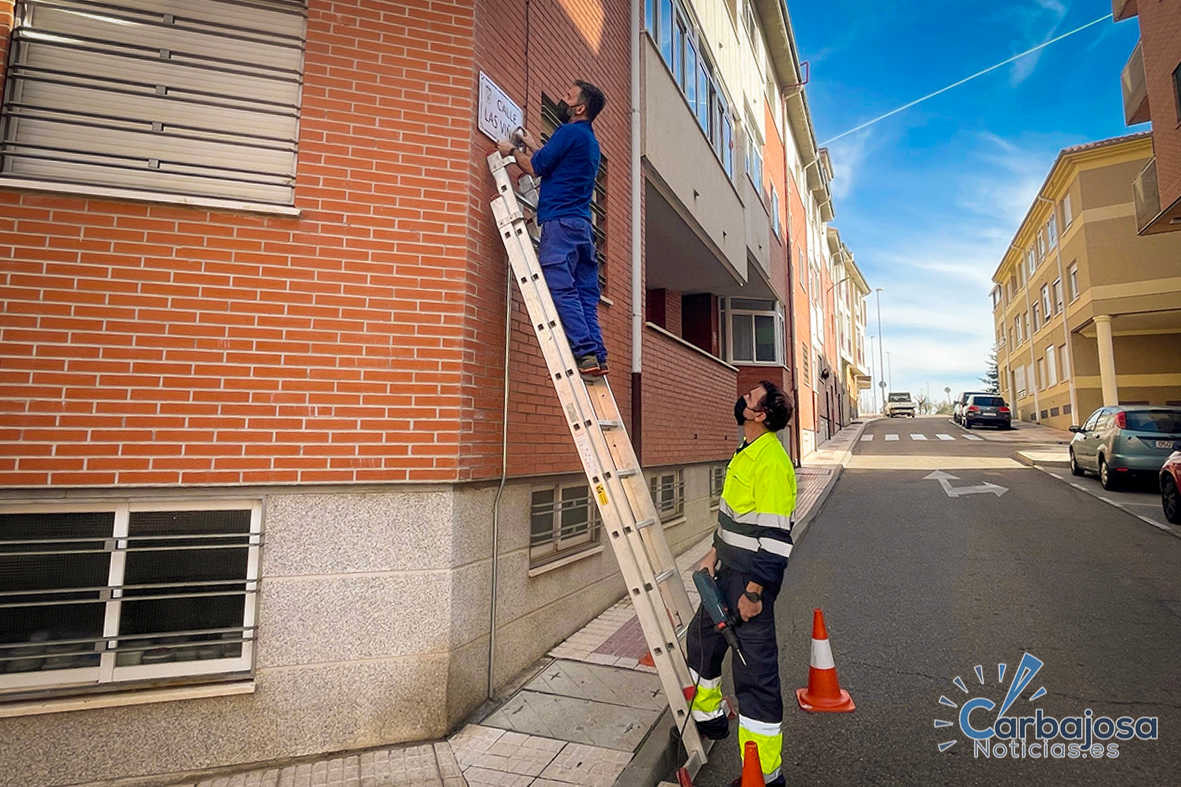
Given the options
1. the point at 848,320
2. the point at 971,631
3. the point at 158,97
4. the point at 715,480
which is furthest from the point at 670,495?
the point at 848,320

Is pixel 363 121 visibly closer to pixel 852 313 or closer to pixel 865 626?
pixel 865 626

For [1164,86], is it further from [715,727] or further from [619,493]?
[715,727]

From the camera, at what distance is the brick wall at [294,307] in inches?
127

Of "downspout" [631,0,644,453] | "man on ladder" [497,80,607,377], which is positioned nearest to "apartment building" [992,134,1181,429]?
Answer: "downspout" [631,0,644,453]

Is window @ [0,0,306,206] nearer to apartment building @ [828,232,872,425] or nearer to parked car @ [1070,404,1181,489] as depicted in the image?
parked car @ [1070,404,1181,489]

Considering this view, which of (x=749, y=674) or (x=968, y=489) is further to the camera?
(x=968, y=489)

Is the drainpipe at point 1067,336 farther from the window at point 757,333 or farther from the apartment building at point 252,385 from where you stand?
the apartment building at point 252,385

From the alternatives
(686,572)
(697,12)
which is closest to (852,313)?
(697,12)

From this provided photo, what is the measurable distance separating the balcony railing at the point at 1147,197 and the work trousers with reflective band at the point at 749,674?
17.3 meters

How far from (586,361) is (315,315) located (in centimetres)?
163

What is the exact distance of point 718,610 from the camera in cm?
318

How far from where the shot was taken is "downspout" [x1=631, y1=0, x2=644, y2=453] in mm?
6844

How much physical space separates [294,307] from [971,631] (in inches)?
233

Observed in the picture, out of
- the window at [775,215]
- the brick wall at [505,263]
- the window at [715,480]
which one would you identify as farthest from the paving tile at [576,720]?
the window at [775,215]
